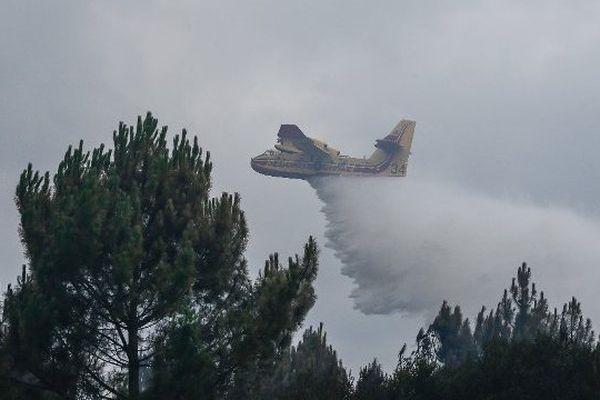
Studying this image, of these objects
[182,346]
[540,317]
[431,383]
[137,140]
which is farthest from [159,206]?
[540,317]

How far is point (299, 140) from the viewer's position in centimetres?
12850

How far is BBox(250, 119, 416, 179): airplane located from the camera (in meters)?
121

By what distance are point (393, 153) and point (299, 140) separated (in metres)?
18.2

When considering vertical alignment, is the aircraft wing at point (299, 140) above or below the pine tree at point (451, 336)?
above

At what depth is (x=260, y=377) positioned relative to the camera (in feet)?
124

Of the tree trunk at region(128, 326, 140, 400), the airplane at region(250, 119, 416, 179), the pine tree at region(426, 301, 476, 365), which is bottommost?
the tree trunk at region(128, 326, 140, 400)

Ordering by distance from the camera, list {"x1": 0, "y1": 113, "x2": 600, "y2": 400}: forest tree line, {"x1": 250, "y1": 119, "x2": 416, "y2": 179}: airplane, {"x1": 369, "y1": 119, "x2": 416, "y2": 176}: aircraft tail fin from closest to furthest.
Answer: {"x1": 0, "y1": 113, "x2": 600, "y2": 400}: forest tree line < {"x1": 250, "y1": 119, "x2": 416, "y2": 179}: airplane < {"x1": 369, "y1": 119, "x2": 416, "y2": 176}: aircraft tail fin

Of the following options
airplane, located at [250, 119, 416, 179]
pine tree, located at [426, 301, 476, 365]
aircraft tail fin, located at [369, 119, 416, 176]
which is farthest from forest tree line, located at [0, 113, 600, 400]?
aircraft tail fin, located at [369, 119, 416, 176]

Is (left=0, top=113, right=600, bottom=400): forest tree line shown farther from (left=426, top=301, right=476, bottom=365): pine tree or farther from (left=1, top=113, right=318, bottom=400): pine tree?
(left=426, top=301, right=476, bottom=365): pine tree

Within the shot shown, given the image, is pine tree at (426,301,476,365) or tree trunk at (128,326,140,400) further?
pine tree at (426,301,476,365)

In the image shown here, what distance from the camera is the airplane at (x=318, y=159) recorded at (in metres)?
121

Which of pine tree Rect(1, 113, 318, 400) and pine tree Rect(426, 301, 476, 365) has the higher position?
pine tree Rect(426, 301, 476, 365)

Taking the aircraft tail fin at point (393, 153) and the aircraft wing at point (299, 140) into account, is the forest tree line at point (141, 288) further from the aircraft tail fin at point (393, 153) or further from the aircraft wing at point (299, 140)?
the aircraft tail fin at point (393, 153)

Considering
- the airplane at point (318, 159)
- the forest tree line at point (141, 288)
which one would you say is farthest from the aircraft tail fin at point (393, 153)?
the forest tree line at point (141, 288)
